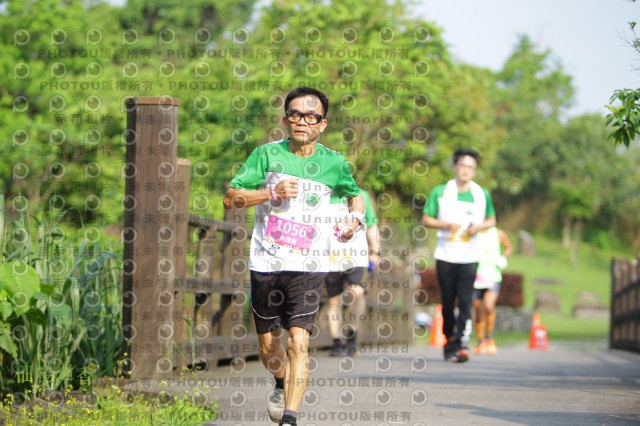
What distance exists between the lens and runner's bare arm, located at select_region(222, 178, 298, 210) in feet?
15.6

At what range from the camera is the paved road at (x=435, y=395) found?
556 centimetres

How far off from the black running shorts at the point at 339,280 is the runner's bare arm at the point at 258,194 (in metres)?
5.31

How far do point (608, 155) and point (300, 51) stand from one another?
3816 cm

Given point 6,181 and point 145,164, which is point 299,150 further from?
point 6,181

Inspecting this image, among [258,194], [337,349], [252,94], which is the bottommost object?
[337,349]

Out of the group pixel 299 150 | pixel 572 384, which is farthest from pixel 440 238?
pixel 299 150

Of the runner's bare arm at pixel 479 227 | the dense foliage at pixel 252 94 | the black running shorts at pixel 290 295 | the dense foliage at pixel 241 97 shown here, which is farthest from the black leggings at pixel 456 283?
the dense foliage at pixel 252 94

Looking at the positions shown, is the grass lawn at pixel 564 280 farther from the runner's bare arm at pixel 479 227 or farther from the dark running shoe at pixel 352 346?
the runner's bare arm at pixel 479 227

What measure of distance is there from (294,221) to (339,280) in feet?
17.8

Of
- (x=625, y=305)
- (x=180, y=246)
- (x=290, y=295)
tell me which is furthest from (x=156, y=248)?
(x=625, y=305)

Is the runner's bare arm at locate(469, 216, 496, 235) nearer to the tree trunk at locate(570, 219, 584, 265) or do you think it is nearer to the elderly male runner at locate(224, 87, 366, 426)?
the elderly male runner at locate(224, 87, 366, 426)

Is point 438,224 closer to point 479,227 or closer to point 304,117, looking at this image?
point 479,227

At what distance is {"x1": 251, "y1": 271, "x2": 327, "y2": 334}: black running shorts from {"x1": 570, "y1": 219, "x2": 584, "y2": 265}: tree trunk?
5117 centimetres

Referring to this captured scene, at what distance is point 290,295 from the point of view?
5.04 meters
